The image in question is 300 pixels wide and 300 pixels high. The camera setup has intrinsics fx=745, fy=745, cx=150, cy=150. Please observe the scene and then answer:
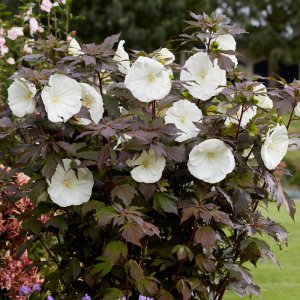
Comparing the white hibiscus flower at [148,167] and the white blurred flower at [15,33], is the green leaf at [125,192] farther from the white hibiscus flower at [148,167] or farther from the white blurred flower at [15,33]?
the white blurred flower at [15,33]

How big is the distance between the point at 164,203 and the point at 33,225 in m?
0.63

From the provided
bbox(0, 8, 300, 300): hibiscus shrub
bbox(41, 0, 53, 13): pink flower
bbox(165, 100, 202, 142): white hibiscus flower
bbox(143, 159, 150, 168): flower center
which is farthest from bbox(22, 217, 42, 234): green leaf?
bbox(41, 0, 53, 13): pink flower

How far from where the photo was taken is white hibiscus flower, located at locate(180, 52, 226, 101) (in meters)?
3.11

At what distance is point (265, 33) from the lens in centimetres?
3133

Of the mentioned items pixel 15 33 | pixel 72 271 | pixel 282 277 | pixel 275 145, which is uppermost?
pixel 275 145

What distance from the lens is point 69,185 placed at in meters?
2.95

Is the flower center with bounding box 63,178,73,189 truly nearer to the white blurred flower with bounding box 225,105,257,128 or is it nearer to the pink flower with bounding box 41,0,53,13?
the white blurred flower with bounding box 225,105,257,128

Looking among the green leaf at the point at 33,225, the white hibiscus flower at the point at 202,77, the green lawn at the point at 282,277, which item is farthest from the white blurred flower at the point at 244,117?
the green lawn at the point at 282,277

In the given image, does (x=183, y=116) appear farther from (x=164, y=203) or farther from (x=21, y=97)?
(x=21, y=97)

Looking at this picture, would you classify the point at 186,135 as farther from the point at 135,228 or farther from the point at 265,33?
the point at 265,33

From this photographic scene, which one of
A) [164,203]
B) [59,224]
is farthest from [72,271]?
[164,203]

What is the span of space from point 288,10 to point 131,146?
3093 centimetres

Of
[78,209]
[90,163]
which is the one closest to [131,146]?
[90,163]

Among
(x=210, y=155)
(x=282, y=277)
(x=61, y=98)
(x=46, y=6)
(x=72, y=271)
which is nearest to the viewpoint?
(x=61, y=98)
